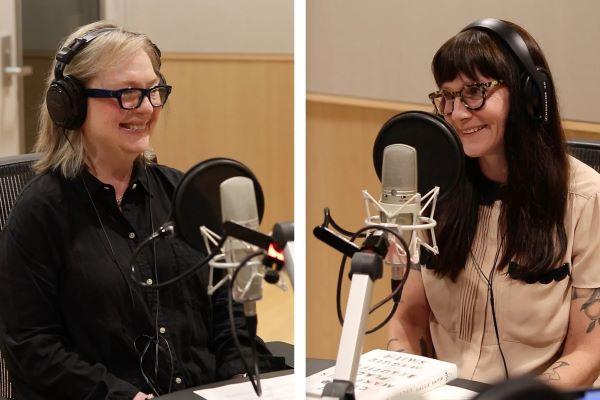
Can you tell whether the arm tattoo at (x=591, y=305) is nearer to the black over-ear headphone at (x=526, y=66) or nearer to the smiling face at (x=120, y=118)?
the black over-ear headphone at (x=526, y=66)

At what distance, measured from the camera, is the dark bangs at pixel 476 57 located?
1.18 m

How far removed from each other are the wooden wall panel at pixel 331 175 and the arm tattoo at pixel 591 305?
308 mm

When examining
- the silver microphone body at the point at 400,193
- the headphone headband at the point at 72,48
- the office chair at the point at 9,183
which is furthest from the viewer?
the office chair at the point at 9,183

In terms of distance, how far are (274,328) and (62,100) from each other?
1.46ft

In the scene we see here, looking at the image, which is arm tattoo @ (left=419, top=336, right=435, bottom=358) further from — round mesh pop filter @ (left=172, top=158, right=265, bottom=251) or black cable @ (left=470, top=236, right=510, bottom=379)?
round mesh pop filter @ (left=172, top=158, right=265, bottom=251)

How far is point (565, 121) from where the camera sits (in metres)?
1.23

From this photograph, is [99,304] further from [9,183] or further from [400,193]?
[400,193]

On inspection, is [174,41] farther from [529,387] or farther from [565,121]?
[529,387]

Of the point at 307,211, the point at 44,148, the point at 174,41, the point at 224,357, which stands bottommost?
the point at 224,357

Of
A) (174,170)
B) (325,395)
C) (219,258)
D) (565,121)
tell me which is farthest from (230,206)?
(565,121)

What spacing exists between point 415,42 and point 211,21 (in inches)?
12.3

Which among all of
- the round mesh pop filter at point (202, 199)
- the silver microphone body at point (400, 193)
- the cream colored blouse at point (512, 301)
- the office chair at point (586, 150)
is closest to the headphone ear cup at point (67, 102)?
the round mesh pop filter at point (202, 199)

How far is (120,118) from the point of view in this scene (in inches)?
48.1

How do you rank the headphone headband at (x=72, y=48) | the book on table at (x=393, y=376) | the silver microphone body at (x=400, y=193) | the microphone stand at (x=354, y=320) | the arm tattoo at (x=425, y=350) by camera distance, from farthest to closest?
the arm tattoo at (x=425, y=350) < the headphone headband at (x=72, y=48) < the book on table at (x=393, y=376) < the silver microphone body at (x=400, y=193) < the microphone stand at (x=354, y=320)
